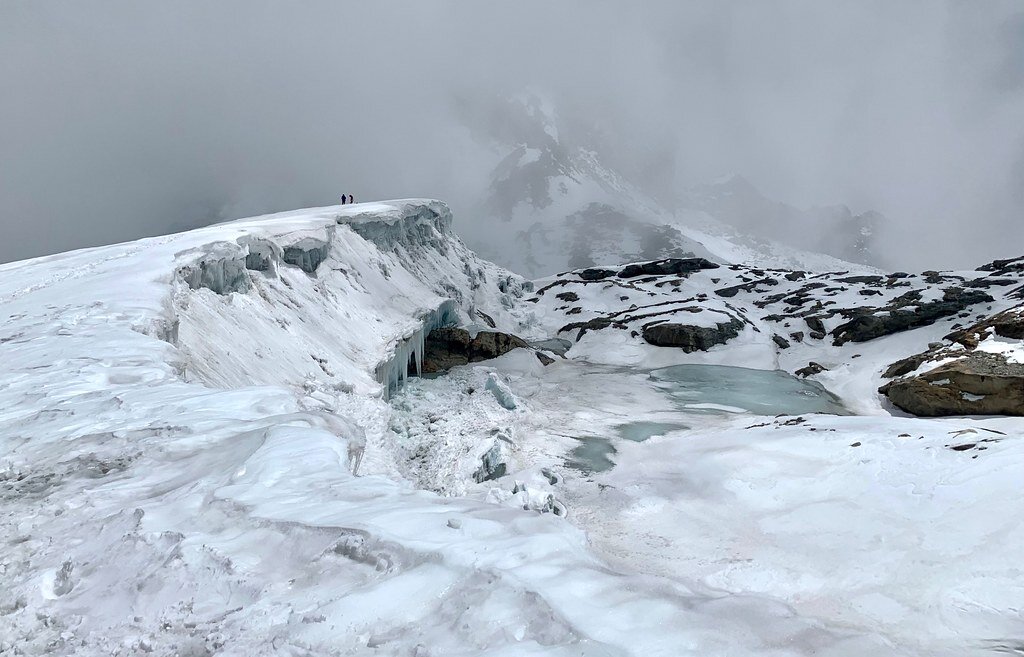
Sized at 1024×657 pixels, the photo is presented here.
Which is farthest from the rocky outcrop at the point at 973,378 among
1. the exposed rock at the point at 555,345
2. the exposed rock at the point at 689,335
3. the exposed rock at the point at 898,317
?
the exposed rock at the point at 555,345

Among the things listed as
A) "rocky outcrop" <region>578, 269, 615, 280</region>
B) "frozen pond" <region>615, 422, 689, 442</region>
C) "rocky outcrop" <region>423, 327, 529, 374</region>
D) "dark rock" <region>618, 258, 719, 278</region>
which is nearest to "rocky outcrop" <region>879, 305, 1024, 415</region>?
"frozen pond" <region>615, 422, 689, 442</region>

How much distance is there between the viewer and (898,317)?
38.7m

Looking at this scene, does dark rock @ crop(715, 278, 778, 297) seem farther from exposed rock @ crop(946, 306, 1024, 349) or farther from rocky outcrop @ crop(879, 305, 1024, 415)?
exposed rock @ crop(946, 306, 1024, 349)

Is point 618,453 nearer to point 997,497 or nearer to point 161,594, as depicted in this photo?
point 997,497

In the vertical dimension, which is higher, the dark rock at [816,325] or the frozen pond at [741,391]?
the dark rock at [816,325]

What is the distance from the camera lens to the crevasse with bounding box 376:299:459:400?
21969 millimetres

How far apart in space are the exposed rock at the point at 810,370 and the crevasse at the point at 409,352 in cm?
2422

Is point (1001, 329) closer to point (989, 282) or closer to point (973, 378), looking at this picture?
point (973, 378)

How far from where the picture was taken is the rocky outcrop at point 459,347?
3341 cm

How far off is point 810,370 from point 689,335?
8461mm

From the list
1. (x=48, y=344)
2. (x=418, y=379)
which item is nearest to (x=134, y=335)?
(x=48, y=344)

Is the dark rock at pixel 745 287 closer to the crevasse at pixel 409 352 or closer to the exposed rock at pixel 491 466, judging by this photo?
the crevasse at pixel 409 352

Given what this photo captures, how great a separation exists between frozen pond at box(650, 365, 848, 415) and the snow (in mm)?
2889

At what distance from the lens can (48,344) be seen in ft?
27.4
